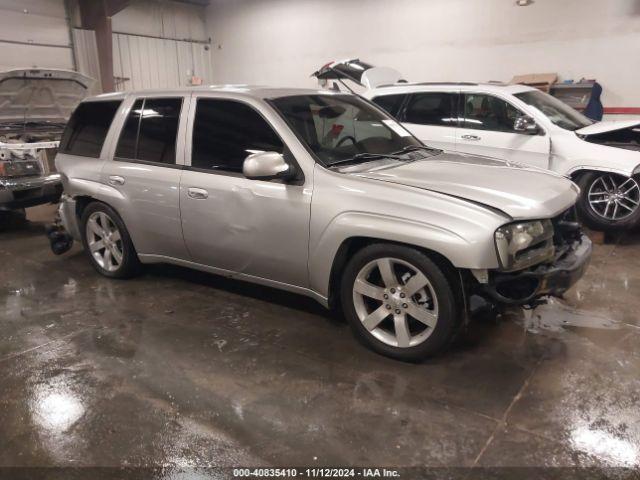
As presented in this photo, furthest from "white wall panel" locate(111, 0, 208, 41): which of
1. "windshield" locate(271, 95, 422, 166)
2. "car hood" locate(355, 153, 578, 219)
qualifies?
"car hood" locate(355, 153, 578, 219)

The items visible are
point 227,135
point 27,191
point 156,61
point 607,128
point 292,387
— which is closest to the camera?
point 292,387

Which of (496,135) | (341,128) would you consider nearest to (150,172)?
(341,128)

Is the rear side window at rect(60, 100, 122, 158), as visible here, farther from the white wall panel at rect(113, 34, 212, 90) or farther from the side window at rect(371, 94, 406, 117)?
the white wall panel at rect(113, 34, 212, 90)

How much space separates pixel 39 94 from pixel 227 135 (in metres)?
4.66

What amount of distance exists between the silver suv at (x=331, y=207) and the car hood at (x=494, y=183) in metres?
0.01

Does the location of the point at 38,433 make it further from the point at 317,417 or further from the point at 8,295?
the point at 8,295

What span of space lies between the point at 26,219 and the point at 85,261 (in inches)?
107

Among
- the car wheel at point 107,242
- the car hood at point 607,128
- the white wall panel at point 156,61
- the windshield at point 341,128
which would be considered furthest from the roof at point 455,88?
the white wall panel at point 156,61

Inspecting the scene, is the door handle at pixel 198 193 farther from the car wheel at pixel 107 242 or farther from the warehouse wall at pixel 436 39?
the warehouse wall at pixel 436 39

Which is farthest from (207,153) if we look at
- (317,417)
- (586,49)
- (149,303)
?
(586,49)

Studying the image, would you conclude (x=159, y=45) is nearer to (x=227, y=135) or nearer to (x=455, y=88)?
(x=455, y=88)

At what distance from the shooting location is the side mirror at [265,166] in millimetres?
2965

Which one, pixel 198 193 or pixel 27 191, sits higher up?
pixel 198 193

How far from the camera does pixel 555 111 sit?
605 centimetres
